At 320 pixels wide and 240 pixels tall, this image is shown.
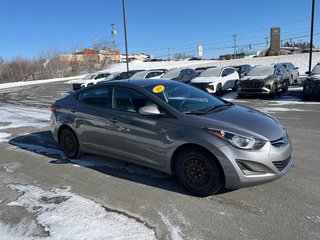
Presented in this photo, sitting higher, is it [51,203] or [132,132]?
[132,132]

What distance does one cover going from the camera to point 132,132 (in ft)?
15.3

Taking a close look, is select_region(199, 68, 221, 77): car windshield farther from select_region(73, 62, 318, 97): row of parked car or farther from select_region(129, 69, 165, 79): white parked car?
select_region(129, 69, 165, 79): white parked car

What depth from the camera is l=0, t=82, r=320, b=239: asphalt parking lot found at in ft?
10.9

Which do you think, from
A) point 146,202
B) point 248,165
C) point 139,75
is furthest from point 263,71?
point 146,202

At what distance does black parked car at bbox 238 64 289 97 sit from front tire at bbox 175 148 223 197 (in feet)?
Result: 39.2

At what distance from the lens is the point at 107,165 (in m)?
5.47

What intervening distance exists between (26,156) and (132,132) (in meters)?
2.85

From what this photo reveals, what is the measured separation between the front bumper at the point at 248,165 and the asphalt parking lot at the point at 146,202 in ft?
0.98

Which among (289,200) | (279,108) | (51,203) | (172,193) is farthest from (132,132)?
(279,108)

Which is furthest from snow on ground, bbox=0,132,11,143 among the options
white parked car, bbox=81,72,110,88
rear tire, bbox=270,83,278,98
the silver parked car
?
white parked car, bbox=81,72,110,88

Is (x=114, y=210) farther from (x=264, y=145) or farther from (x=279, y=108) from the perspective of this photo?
(x=279, y=108)

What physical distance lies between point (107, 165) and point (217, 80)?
12.7 metres

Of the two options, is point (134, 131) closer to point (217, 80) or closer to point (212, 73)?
point (217, 80)

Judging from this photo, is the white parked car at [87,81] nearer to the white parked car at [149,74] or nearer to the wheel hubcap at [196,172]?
the white parked car at [149,74]
